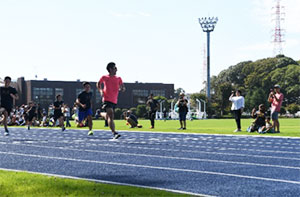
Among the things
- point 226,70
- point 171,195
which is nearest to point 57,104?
point 171,195

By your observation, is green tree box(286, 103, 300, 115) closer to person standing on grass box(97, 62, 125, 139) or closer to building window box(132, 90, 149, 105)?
building window box(132, 90, 149, 105)

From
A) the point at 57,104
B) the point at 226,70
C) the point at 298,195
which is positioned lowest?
the point at 298,195

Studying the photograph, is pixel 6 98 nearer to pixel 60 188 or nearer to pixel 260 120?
pixel 260 120

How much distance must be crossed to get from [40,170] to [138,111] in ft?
241

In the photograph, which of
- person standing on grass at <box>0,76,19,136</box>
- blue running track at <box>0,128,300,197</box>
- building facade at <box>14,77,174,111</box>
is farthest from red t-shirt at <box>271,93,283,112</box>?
building facade at <box>14,77,174,111</box>

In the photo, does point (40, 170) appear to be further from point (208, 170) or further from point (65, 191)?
point (208, 170)

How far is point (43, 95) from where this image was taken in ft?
341

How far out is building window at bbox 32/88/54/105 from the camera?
102688 millimetres

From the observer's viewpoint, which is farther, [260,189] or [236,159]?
[236,159]

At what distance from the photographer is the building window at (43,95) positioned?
102688 mm

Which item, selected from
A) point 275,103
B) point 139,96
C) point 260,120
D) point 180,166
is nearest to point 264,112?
point 260,120

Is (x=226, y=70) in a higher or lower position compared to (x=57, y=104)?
higher

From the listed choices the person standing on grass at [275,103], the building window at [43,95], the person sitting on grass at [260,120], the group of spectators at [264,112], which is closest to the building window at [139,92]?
the building window at [43,95]

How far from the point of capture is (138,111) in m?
80.7
